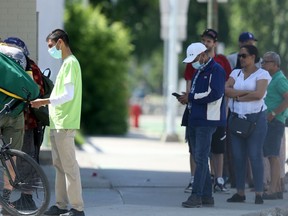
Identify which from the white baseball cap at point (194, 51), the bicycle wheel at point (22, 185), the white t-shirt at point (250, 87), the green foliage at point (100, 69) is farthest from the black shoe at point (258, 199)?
the green foliage at point (100, 69)

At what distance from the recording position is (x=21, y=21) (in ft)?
37.5

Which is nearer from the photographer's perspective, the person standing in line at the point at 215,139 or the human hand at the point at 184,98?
the human hand at the point at 184,98

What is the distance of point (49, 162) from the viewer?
47.3 feet

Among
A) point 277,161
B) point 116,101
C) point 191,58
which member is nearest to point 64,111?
point 191,58

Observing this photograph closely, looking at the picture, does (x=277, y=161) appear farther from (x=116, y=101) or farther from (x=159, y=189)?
(x=116, y=101)

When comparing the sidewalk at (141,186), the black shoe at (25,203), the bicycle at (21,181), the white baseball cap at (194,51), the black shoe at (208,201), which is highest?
the white baseball cap at (194,51)

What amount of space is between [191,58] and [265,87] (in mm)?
957

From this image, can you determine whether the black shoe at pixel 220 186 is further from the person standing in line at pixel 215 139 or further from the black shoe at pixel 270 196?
the black shoe at pixel 270 196

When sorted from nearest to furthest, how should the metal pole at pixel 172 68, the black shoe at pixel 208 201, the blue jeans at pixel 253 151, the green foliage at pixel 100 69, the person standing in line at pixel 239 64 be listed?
the black shoe at pixel 208 201, the blue jeans at pixel 253 151, the person standing in line at pixel 239 64, the metal pole at pixel 172 68, the green foliage at pixel 100 69

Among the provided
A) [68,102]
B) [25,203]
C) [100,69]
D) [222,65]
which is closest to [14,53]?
[68,102]

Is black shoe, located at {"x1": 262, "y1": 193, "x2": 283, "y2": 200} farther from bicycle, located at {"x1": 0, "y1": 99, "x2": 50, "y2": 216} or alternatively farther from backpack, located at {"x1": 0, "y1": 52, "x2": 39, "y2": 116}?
backpack, located at {"x1": 0, "y1": 52, "x2": 39, "y2": 116}

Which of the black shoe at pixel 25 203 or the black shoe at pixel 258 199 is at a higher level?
the black shoe at pixel 25 203

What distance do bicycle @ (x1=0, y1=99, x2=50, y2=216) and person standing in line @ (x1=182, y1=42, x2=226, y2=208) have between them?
1.88 meters

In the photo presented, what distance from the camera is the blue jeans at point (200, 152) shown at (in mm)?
10172
